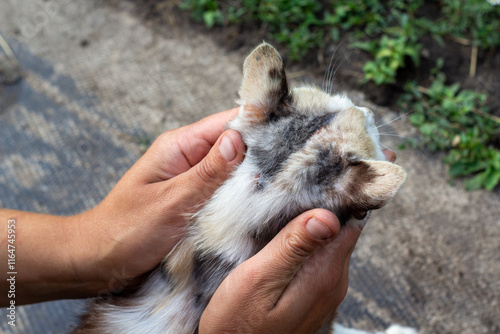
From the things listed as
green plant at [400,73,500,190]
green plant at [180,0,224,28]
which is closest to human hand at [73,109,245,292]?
green plant at [400,73,500,190]

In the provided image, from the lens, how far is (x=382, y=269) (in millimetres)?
2803

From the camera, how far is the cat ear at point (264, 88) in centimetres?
167

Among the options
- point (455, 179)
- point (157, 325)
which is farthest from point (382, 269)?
point (157, 325)

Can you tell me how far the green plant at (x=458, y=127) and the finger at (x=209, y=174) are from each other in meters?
2.06

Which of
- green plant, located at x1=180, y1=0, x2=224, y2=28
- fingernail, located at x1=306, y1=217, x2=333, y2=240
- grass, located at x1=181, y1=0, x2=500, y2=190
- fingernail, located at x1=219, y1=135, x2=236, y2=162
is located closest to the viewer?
fingernail, located at x1=306, y1=217, x2=333, y2=240

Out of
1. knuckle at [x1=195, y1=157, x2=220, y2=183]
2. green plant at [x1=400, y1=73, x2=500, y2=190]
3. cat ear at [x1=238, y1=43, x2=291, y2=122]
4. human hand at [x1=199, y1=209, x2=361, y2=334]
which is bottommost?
green plant at [x1=400, y1=73, x2=500, y2=190]

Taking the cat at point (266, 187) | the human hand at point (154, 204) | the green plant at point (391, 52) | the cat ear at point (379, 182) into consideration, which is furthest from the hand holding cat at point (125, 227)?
the green plant at point (391, 52)

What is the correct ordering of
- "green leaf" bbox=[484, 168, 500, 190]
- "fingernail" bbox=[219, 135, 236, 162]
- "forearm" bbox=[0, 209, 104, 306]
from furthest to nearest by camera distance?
"green leaf" bbox=[484, 168, 500, 190]
"forearm" bbox=[0, 209, 104, 306]
"fingernail" bbox=[219, 135, 236, 162]

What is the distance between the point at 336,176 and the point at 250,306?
0.60 meters

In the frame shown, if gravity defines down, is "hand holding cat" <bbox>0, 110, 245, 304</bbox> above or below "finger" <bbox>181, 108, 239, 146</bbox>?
below

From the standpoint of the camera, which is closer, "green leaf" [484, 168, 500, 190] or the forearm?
the forearm

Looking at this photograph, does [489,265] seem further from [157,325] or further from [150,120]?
[150,120]

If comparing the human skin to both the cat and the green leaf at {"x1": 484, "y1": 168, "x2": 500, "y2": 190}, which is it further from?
the green leaf at {"x1": 484, "y1": 168, "x2": 500, "y2": 190}

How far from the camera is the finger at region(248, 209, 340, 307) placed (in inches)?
57.8
